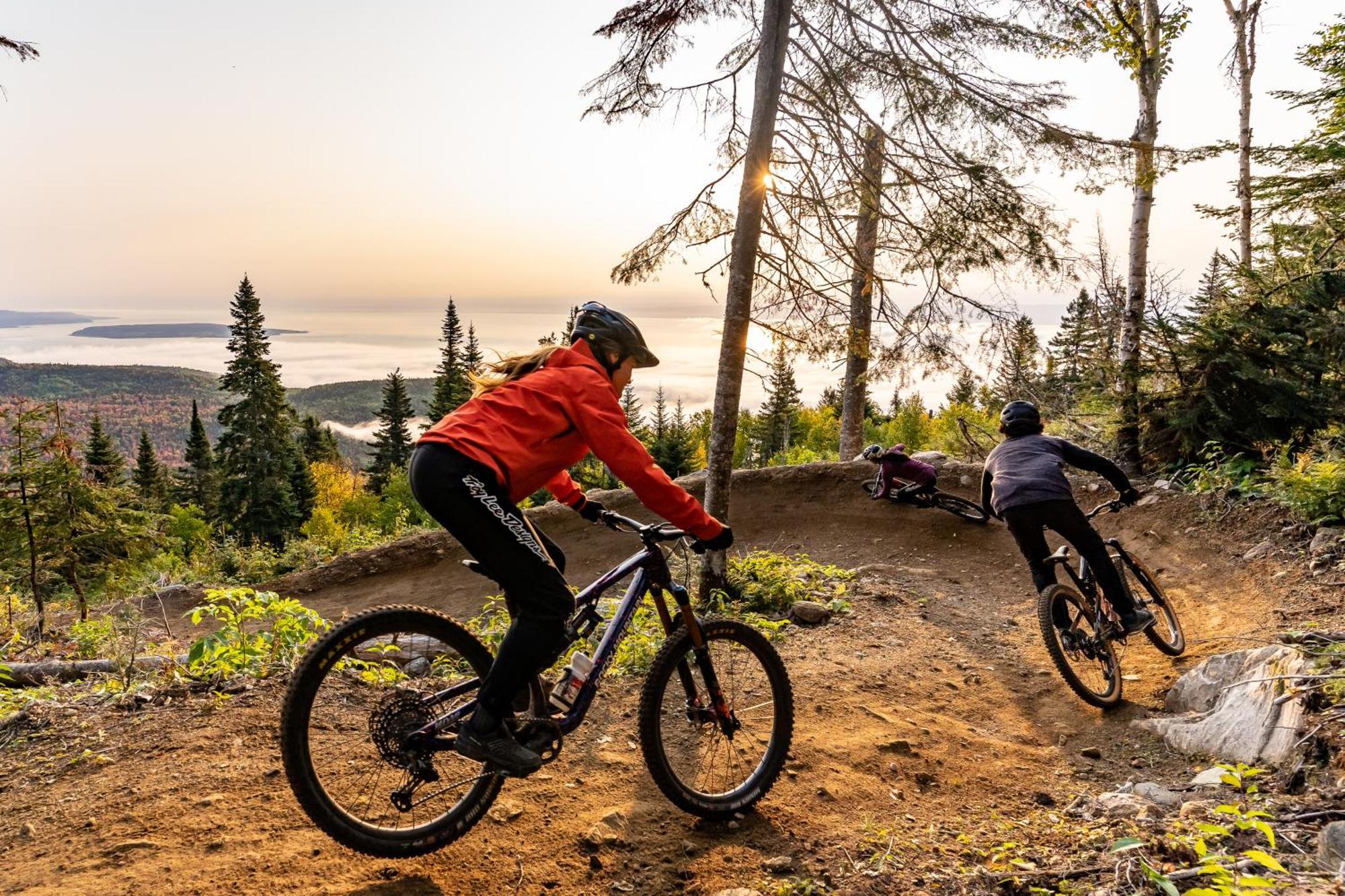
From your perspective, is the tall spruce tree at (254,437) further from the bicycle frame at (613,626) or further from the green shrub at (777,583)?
the bicycle frame at (613,626)

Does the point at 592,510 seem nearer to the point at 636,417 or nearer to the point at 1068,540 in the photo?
the point at 1068,540

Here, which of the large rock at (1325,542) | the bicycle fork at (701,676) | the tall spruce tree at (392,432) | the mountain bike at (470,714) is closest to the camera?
the mountain bike at (470,714)

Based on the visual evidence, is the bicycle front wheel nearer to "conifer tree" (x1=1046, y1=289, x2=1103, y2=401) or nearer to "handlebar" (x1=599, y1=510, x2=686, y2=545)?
"handlebar" (x1=599, y1=510, x2=686, y2=545)

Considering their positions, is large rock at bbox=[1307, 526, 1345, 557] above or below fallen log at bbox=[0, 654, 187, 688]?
above

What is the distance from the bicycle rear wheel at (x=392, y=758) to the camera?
322 centimetres

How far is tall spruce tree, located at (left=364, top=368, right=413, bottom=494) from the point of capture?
68.2 m

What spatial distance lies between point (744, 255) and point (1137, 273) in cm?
838

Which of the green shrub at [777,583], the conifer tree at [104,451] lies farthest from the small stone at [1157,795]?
the conifer tree at [104,451]

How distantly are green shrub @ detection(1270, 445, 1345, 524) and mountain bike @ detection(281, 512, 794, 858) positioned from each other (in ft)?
28.3

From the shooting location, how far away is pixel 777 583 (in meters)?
9.54

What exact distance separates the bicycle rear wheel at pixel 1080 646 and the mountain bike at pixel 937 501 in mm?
7536

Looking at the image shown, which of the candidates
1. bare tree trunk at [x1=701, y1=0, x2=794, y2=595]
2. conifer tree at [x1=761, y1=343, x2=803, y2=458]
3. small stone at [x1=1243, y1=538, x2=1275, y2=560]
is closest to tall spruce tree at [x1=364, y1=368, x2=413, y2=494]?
conifer tree at [x1=761, y1=343, x2=803, y2=458]

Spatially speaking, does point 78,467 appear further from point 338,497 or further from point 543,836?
point 338,497

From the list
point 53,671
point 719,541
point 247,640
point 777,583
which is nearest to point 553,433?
point 719,541
